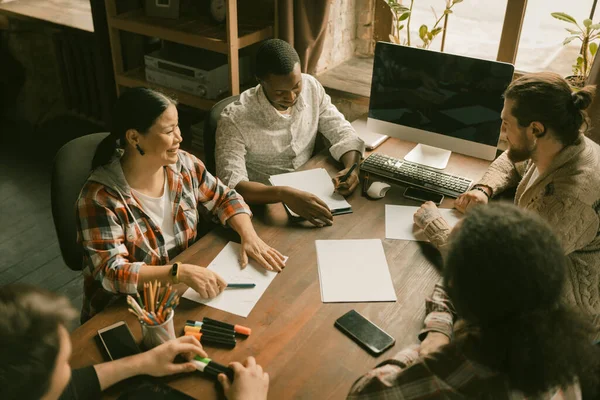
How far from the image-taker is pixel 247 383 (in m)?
1.15

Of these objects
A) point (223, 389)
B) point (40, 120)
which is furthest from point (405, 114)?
point (40, 120)

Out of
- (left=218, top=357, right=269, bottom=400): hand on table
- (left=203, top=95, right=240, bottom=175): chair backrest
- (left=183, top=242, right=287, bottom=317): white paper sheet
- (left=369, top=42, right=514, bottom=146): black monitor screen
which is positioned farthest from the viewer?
(left=203, top=95, right=240, bottom=175): chair backrest

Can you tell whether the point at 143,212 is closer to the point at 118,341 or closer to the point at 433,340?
the point at 118,341

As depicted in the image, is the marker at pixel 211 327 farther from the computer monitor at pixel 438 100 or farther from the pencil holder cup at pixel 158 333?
the computer monitor at pixel 438 100

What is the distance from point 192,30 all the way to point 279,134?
0.99 meters

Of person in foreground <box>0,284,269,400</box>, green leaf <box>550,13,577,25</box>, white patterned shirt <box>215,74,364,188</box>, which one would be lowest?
white patterned shirt <box>215,74,364,188</box>

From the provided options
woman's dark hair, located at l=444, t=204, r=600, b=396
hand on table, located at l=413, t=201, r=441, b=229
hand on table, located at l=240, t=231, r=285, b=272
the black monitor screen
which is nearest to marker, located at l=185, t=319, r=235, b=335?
hand on table, located at l=240, t=231, r=285, b=272

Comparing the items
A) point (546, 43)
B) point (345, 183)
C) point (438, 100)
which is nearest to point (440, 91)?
point (438, 100)

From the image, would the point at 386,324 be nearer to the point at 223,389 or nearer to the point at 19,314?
the point at 223,389

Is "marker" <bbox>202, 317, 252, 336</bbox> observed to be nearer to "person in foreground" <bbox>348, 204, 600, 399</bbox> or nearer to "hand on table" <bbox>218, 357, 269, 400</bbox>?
"hand on table" <bbox>218, 357, 269, 400</bbox>

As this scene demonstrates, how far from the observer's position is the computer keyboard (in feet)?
6.29

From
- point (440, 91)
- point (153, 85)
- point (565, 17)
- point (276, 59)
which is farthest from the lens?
point (153, 85)

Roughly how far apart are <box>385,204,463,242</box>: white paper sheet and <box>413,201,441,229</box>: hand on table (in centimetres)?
2

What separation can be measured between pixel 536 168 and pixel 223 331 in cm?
115
